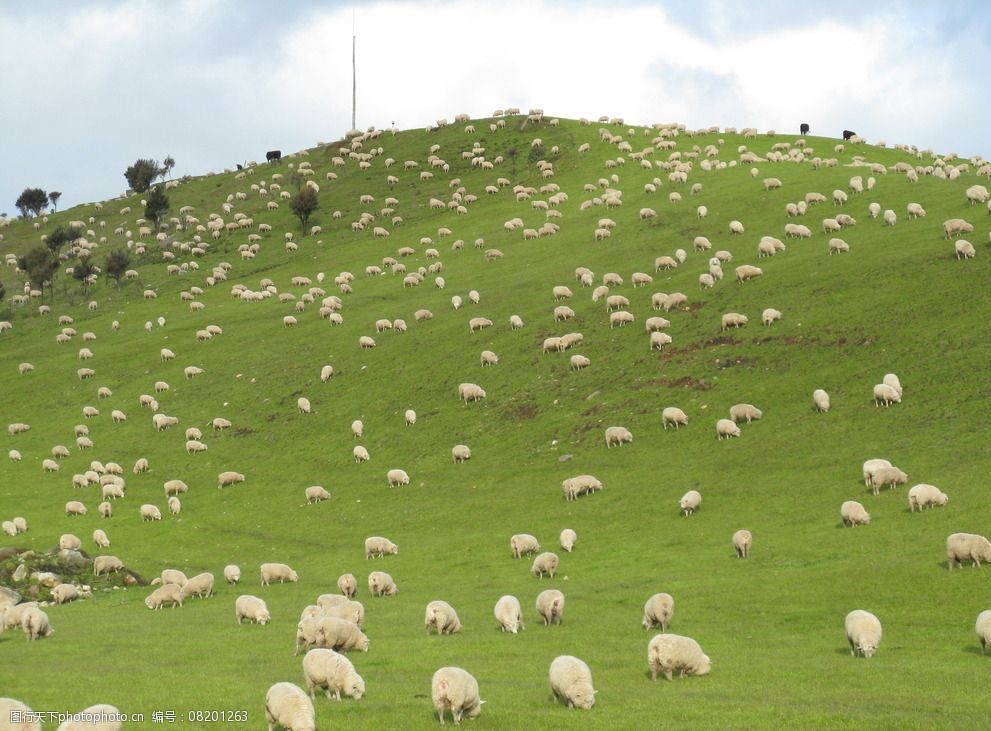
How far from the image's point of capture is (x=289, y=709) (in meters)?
16.7

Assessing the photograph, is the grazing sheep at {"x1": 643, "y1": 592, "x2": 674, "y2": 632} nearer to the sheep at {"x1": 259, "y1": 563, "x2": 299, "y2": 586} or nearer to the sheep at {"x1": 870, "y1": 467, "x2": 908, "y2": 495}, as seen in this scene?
the sheep at {"x1": 870, "y1": 467, "x2": 908, "y2": 495}

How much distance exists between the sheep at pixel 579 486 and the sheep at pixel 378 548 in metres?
7.47

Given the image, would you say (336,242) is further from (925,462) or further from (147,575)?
(925,462)

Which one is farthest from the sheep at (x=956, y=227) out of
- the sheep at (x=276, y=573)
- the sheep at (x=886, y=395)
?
the sheep at (x=276, y=573)

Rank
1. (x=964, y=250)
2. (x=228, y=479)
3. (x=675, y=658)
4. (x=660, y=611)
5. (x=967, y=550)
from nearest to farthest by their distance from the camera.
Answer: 1. (x=675, y=658)
2. (x=660, y=611)
3. (x=967, y=550)
4. (x=228, y=479)
5. (x=964, y=250)

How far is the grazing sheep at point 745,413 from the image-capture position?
4709 centimetres

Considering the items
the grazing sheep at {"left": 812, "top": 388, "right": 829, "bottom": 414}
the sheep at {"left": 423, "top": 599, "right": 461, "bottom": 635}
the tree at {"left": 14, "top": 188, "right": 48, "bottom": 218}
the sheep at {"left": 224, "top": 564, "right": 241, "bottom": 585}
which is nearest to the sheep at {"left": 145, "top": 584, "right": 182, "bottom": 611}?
the sheep at {"left": 224, "top": 564, "right": 241, "bottom": 585}

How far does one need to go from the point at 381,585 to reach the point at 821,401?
71.0 feet

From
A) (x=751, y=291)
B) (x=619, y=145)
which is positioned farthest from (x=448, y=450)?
(x=619, y=145)

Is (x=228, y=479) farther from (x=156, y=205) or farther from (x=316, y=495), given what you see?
(x=156, y=205)

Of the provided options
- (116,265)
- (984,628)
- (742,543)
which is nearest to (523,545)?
(742,543)

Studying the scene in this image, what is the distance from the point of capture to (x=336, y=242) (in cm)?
10156

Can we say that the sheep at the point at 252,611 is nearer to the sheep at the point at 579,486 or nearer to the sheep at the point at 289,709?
the sheep at the point at 289,709

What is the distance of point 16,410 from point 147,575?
36.2 metres
